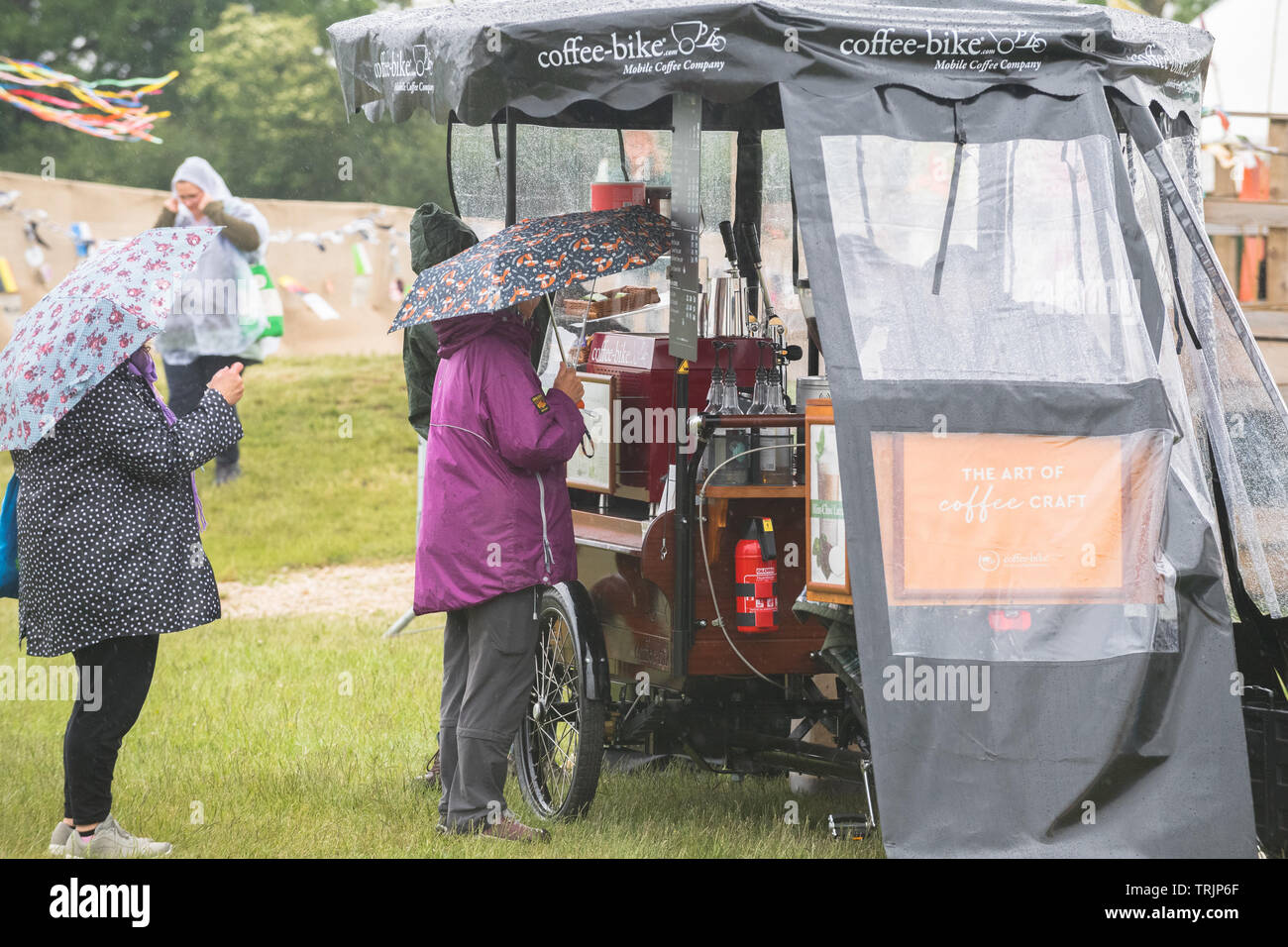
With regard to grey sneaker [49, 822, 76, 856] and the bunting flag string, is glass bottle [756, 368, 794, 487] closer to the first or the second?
grey sneaker [49, 822, 76, 856]

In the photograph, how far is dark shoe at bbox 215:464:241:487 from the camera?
1402 cm

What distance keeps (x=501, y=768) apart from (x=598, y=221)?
6.19 feet

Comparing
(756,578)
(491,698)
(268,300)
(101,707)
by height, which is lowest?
(491,698)

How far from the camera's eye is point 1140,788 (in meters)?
4.31

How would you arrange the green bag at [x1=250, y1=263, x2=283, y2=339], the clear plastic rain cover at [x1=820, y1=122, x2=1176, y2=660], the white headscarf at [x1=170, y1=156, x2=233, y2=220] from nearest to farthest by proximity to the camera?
the clear plastic rain cover at [x1=820, y1=122, x2=1176, y2=660] < the white headscarf at [x1=170, y1=156, x2=233, y2=220] < the green bag at [x1=250, y1=263, x2=283, y2=339]

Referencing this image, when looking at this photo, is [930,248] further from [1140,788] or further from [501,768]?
[501,768]

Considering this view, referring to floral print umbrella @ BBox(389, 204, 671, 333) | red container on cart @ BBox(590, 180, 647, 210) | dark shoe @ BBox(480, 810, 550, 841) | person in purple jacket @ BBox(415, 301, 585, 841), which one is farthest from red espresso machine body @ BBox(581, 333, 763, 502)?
dark shoe @ BBox(480, 810, 550, 841)

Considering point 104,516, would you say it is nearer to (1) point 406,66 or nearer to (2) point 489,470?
(2) point 489,470

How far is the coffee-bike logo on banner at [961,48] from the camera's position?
452 centimetres

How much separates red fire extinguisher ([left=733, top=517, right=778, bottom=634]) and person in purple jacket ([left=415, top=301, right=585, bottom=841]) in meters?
0.60

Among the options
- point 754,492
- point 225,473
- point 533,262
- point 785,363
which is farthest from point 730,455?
point 225,473

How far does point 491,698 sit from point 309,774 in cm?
150

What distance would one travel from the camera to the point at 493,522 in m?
5.13

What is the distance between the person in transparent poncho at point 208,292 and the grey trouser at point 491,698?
24.0ft
